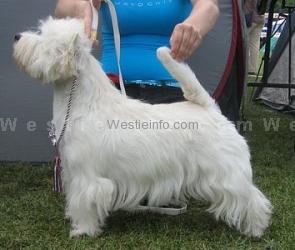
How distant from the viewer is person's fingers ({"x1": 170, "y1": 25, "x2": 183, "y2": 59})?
88.9 inches

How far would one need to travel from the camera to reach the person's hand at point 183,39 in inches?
89.0

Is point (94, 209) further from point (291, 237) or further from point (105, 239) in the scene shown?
point (291, 237)

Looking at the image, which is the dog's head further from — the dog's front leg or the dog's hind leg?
the dog's hind leg

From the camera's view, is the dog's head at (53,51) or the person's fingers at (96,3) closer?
the dog's head at (53,51)

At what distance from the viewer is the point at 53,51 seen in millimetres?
2201

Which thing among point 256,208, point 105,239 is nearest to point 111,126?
point 105,239

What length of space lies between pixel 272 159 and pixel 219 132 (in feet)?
6.21

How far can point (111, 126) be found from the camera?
2332mm

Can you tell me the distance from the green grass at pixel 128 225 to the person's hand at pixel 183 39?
30.9 inches

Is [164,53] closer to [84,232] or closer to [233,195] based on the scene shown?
[233,195]

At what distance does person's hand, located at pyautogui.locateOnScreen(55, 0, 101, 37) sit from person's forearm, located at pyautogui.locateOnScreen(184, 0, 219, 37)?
0.39m

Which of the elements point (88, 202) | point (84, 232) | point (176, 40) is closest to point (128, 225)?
point (84, 232)

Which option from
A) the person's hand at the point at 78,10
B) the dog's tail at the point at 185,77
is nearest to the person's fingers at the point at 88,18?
the person's hand at the point at 78,10

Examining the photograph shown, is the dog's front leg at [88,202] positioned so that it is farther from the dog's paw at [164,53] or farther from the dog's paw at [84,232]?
the dog's paw at [164,53]
